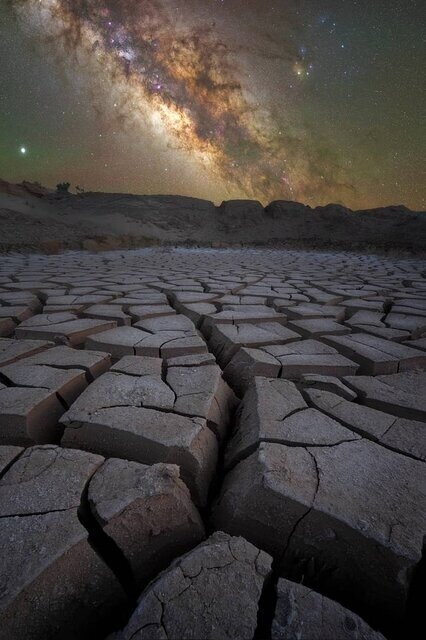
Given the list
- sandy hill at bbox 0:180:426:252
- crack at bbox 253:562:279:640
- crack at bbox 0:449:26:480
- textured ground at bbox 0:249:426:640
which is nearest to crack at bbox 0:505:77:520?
textured ground at bbox 0:249:426:640

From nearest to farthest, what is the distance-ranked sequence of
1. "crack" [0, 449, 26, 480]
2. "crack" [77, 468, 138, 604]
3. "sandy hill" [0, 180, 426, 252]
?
"crack" [77, 468, 138, 604], "crack" [0, 449, 26, 480], "sandy hill" [0, 180, 426, 252]

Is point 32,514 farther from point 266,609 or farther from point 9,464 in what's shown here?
point 266,609

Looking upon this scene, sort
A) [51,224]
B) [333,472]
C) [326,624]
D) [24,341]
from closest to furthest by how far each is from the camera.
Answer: [326,624] → [333,472] → [24,341] → [51,224]

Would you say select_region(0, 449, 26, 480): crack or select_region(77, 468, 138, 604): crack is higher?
select_region(0, 449, 26, 480): crack

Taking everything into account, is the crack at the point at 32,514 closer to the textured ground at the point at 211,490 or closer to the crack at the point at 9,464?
the textured ground at the point at 211,490

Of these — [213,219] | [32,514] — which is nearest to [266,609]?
[32,514]

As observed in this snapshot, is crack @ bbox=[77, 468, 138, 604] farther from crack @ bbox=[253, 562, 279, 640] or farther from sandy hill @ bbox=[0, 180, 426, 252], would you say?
sandy hill @ bbox=[0, 180, 426, 252]

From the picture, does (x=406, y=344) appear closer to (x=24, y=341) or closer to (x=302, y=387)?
(x=302, y=387)

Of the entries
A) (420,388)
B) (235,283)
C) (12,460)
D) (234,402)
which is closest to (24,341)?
(12,460)
